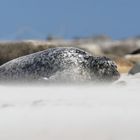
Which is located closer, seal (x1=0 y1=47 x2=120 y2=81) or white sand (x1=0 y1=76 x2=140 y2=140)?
white sand (x1=0 y1=76 x2=140 y2=140)

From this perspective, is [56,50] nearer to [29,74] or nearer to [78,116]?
[29,74]

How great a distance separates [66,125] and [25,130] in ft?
1.04

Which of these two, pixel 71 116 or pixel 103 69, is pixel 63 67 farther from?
pixel 71 116

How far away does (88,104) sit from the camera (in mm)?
4816

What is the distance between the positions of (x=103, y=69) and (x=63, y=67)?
634mm

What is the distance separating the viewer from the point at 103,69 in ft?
24.8

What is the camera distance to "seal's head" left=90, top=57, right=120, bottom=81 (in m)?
7.50

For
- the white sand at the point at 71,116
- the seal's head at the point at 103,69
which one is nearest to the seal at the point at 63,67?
the seal's head at the point at 103,69

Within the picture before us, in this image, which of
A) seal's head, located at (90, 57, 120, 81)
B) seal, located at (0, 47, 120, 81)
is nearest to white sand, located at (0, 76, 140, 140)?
seal, located at (0, 47, 120, 81)

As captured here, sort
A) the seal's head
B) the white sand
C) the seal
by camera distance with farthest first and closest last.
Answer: the seal's head
the seal
the white sand

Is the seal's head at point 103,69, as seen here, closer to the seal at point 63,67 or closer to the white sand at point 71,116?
the seal at point 63,67

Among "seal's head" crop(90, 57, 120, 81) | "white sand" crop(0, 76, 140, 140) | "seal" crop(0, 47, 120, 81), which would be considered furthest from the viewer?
"seal's head" crop(90, 57, 120, 81)

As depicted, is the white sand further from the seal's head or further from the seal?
the seal's head

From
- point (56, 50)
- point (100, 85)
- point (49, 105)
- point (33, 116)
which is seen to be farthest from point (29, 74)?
point (33, 116)
